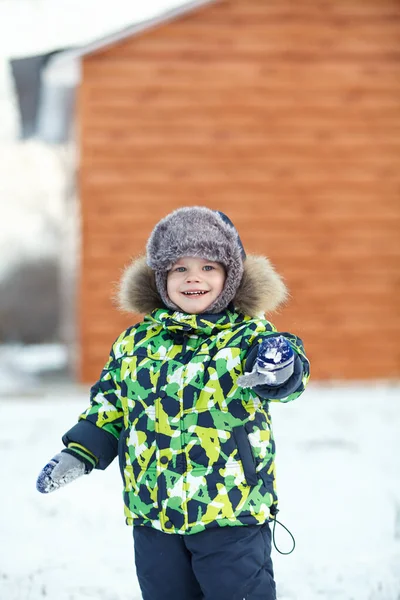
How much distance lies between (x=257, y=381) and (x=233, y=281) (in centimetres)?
49

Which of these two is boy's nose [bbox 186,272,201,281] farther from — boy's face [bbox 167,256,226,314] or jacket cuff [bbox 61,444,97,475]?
jacket cuff [bbox 61,444,97,475]

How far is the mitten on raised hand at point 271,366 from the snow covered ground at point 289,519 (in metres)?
1.44

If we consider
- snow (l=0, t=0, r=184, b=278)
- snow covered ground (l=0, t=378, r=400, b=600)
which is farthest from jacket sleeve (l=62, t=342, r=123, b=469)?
snow (l=0, t=0, r=184, b=278)

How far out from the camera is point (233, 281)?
2.70m

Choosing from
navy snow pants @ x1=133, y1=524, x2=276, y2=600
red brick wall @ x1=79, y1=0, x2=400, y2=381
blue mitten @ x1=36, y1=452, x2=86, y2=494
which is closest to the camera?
navy snow pants @ x1=133, y1=524, x2=276, y2=600

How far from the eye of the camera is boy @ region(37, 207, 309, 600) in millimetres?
2441

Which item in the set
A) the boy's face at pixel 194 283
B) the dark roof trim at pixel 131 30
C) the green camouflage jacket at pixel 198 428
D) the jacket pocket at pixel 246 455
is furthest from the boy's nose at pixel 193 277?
the dark roof trim at pixel 131 30

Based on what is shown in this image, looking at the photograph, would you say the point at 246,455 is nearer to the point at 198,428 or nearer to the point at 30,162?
the point at 198,428

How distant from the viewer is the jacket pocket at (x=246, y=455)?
2.47 m

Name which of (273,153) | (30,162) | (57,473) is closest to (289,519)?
(57,473)

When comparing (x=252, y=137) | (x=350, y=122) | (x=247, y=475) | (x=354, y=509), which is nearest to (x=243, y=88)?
(x=252, y=137)

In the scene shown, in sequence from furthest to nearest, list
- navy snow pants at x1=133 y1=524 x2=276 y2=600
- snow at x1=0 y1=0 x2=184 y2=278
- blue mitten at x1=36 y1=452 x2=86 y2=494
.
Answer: snow at x1=0 y1=0 x2=184 y2=278
blue mitten at x1=36 y1=452 x2=86 y2=494
navy snow pants at x1=133 y1=524 x2=276 y2=600

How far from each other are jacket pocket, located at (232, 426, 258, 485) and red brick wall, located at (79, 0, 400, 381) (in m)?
7.62

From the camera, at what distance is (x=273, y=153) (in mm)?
10492
